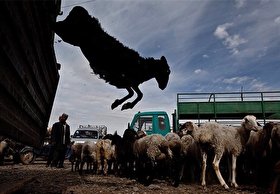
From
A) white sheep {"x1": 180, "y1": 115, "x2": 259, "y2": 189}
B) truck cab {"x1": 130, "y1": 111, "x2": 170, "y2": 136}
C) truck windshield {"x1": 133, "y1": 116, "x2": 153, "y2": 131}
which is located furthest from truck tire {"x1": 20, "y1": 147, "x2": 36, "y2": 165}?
white sheep {"x1": 180, "y1": 115, "x2": 259, "y2": 189}

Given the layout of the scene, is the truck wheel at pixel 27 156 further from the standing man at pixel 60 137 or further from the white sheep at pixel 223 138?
the white sheep at pixel 223 138

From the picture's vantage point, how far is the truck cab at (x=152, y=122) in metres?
11.1

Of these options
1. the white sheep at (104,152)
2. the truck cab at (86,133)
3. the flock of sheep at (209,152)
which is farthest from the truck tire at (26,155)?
the flock of sheep at (209,152)

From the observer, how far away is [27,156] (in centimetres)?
1331

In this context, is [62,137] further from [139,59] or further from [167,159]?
[139,59]

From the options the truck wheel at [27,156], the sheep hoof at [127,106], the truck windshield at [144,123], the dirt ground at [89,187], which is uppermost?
the truck windshield at [144,123]

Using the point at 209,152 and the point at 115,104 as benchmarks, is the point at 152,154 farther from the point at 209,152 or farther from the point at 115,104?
the point at 115,104

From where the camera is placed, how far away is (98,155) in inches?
385

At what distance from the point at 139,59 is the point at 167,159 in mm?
3543

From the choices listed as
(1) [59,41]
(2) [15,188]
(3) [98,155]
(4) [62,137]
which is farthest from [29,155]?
(1) [59,41]

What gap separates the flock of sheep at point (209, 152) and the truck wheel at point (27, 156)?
280 inches

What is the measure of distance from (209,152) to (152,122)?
193 inches

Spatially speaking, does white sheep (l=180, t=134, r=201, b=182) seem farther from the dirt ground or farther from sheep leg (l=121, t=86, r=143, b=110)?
sheep leg (l=121, t=86, r=143, b=110)

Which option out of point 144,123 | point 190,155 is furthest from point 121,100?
point 144,123
